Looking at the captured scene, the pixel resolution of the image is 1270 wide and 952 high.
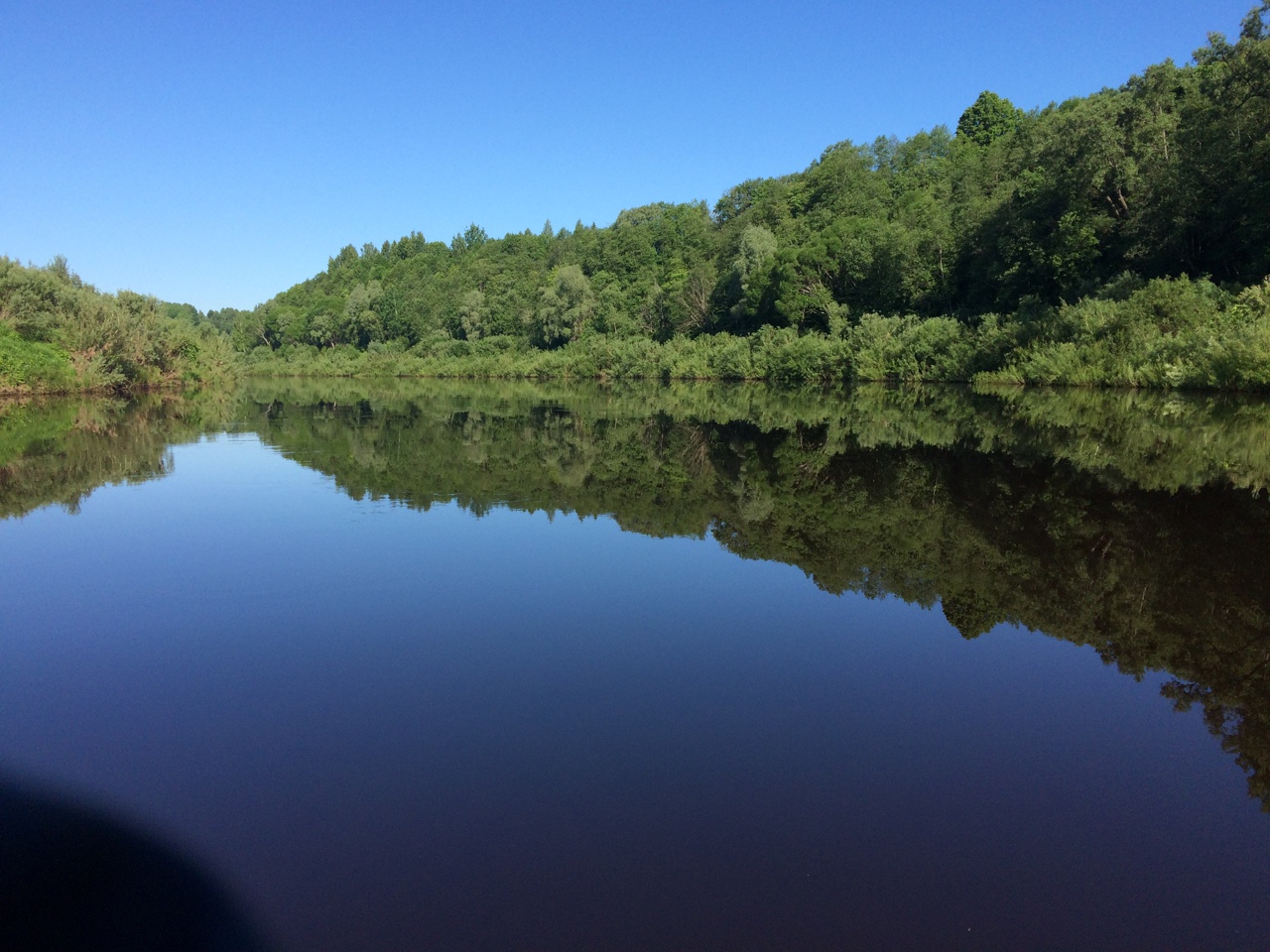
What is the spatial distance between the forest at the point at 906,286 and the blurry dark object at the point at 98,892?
31033mm

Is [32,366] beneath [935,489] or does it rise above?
above

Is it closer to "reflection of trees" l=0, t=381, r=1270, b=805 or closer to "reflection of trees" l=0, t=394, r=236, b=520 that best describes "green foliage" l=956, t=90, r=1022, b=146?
"reflection of trees" l=0, t=381, r=1270, b=805

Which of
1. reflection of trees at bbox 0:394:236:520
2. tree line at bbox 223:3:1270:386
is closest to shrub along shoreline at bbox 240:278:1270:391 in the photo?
tree line at bbox 223:3:1270:386

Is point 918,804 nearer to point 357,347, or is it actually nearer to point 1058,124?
point 1058,124

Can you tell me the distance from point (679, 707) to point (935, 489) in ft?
27.0

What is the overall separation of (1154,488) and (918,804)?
31.8ft

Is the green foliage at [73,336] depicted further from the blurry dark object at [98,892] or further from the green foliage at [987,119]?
the green foliage at [987,119]

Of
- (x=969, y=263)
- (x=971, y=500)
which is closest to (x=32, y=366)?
(x=971, y=500)

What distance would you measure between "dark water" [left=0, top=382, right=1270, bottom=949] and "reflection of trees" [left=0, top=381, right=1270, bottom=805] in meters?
0.07

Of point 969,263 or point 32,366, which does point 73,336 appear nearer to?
point 32,366

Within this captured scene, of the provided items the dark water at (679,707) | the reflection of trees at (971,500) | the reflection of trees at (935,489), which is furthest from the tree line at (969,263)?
the dark water at (679,707)

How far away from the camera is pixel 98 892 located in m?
3.14

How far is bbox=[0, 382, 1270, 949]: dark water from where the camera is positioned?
3076mm

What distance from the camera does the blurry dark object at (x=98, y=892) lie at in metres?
2.88
